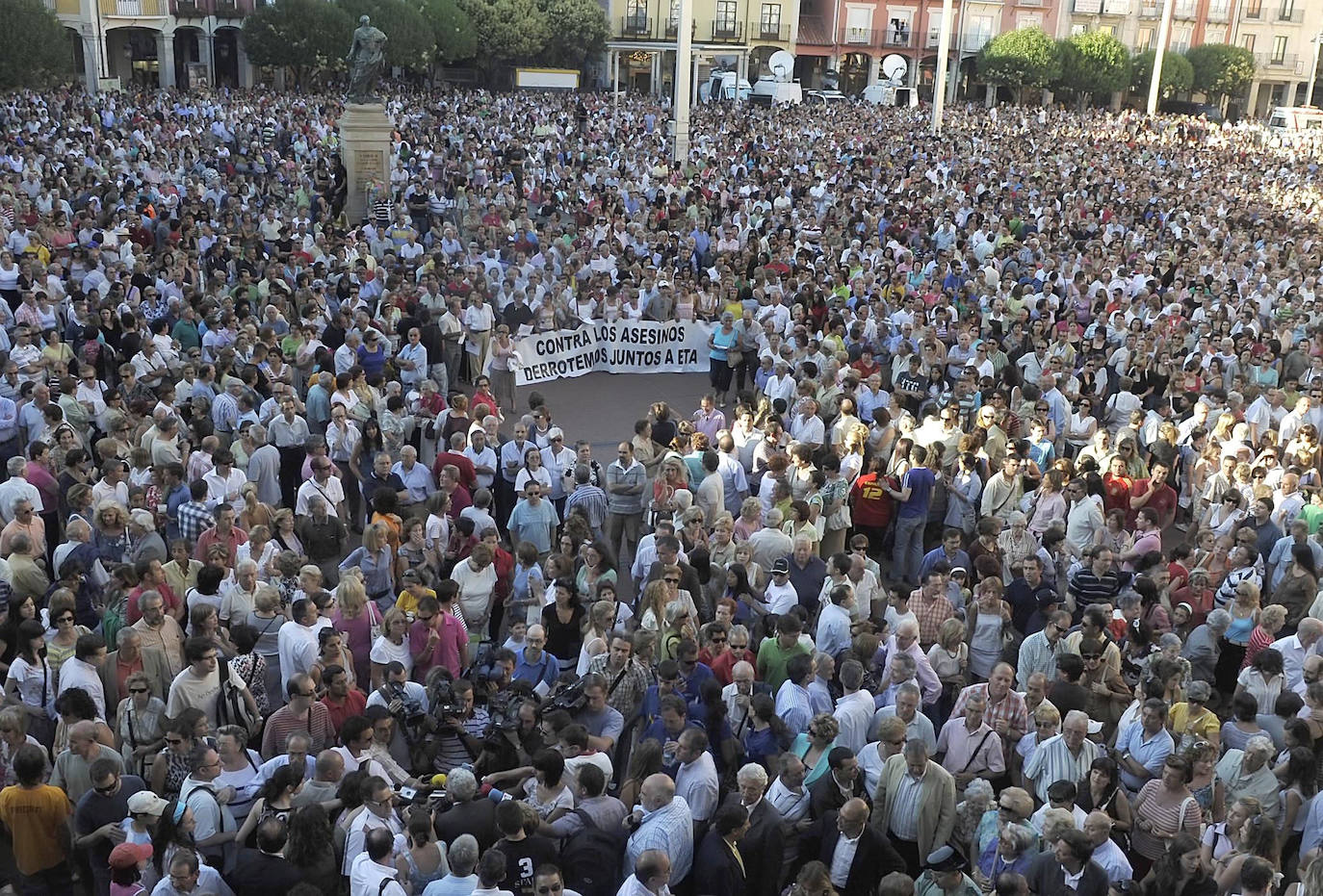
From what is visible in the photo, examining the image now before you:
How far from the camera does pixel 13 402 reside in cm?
1016

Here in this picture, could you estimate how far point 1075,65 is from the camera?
60250 mm

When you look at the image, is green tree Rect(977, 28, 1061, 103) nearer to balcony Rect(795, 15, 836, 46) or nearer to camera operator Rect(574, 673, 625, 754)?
balcony Rect(795, 15, 836, 46)

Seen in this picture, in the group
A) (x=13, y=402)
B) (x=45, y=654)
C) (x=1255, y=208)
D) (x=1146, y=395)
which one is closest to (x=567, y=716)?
(x=45, y=654)

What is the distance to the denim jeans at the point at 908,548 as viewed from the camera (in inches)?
389

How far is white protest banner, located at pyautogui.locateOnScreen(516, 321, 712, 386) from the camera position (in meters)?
14.8

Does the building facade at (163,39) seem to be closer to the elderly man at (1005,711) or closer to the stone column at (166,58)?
the stone column at (166,58)

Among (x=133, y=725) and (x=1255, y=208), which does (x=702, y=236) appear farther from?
(x=133, y=725)

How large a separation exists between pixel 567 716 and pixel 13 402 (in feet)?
20.1

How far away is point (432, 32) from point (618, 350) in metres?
40.8

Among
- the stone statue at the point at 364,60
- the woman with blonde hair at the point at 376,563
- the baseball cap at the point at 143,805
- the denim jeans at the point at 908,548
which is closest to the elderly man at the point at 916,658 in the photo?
the denim jeans at the point at 908,548

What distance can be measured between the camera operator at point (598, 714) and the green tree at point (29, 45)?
31.6m

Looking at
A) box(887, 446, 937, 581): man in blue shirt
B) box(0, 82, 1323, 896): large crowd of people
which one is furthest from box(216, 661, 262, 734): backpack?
box(887, 446, 937, 581): man in blue shirt

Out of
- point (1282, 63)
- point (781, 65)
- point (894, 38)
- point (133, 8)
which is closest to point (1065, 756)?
point (781, 65)

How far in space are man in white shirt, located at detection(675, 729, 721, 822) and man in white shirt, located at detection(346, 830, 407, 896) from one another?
4.46 ft
